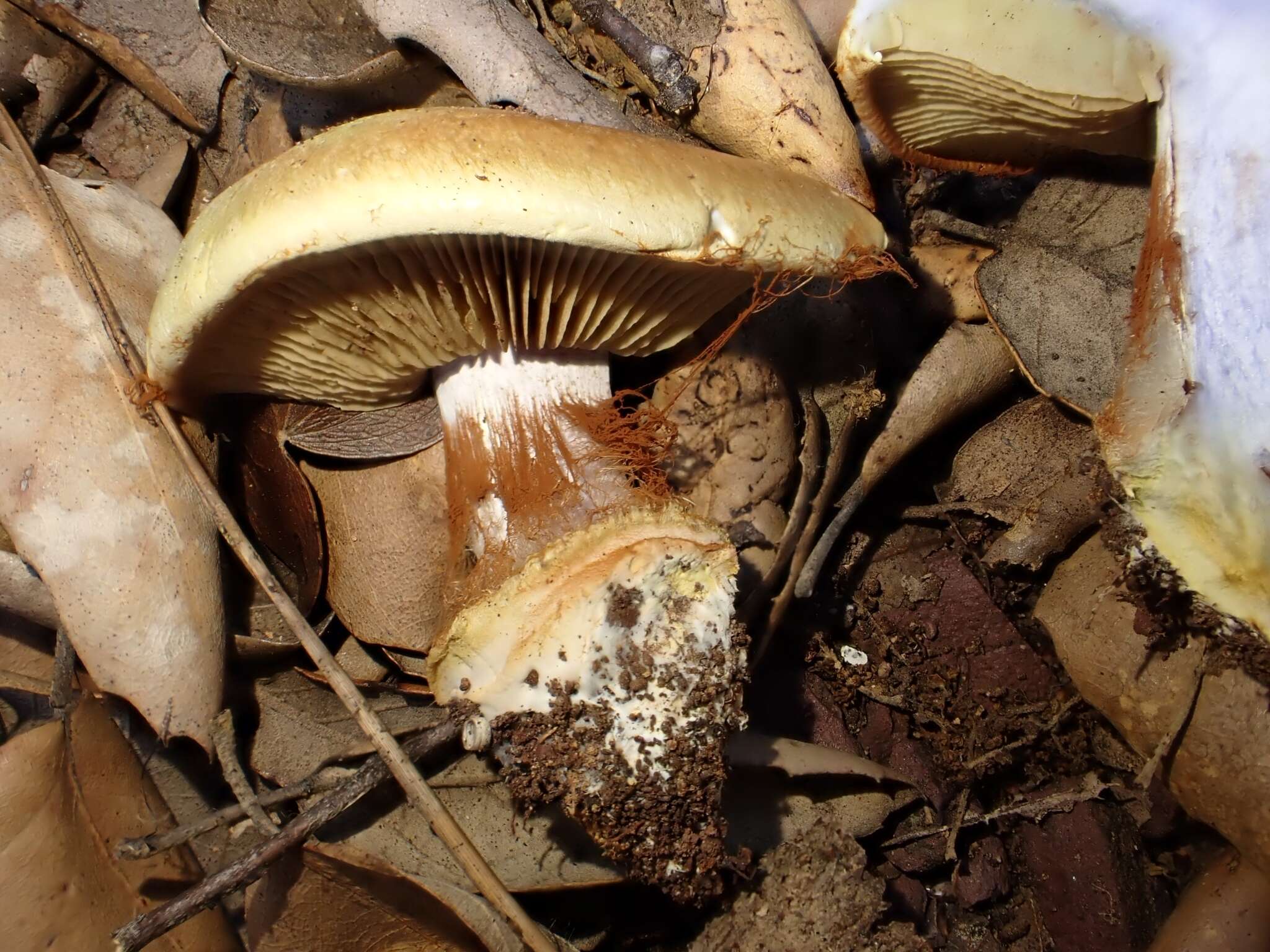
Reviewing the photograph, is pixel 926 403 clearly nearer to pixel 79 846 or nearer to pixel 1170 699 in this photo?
pixel 1170 699

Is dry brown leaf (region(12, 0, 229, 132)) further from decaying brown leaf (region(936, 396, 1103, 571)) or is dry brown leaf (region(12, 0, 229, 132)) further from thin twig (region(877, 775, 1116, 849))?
thin twig (region(877, 775, 1116, 849))

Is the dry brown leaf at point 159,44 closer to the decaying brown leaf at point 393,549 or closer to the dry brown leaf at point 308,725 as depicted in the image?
the decaying brown leaf at point 393,549

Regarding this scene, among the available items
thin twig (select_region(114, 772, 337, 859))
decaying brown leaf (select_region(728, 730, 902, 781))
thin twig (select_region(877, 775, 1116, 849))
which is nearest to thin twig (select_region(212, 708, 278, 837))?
thin twig (select_region(114, 772, 337, 859))

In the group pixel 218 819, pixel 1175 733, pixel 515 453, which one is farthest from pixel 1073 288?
pixel 218 819

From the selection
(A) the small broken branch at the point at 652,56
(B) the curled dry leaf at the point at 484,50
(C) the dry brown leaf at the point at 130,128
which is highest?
(A) the small broken branch at the point at 652,56

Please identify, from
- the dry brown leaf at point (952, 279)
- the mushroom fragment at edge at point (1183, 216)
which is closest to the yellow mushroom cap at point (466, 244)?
the mushroom fragment at edge at point (1183, 216)

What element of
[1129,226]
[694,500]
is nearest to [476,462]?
[694,500]
